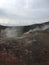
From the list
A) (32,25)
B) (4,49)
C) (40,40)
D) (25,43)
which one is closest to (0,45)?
(4,49)

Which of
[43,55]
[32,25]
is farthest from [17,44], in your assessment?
[32,25]

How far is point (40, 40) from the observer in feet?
67.2

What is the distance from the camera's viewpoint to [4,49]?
18047 millimetres

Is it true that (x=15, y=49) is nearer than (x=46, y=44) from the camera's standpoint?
Yes

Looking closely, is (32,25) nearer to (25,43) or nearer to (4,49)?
(25,43)

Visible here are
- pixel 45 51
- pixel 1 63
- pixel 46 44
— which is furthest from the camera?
pixel 46 44

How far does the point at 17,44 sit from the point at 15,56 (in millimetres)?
3302

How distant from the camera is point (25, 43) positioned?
2038 cm

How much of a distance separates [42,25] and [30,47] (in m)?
17.9

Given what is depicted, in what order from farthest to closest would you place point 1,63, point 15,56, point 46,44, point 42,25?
point 42,25, point 46,44, point 15,56, point 1,63

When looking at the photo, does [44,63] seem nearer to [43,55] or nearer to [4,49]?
[43,55]

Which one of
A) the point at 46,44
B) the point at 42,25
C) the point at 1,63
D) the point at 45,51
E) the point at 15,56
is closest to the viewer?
the point at 1,63

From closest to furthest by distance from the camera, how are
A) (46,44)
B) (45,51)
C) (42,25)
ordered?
(45,51) → (46,44) → (42,25)

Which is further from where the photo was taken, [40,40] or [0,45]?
[40,40]
